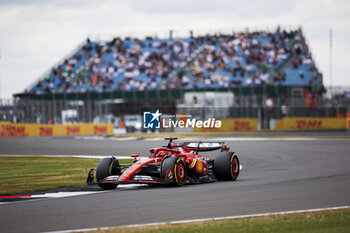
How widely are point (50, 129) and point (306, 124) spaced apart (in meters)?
18.6

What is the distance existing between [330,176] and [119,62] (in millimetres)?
46197

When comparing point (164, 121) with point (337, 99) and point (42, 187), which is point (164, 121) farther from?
point (337, 99)

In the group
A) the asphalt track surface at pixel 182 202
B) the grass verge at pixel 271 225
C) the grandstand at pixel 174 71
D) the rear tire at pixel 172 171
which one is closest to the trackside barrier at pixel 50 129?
the grandstand at pixel 174 71

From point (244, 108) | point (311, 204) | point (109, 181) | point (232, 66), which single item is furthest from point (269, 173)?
point (232, 66)

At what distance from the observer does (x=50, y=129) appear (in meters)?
47.5

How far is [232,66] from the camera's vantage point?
55.7 meters

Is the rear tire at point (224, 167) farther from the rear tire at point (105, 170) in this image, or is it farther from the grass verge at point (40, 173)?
the grass verge at point (40, 173)

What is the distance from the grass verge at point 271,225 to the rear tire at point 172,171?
412cm

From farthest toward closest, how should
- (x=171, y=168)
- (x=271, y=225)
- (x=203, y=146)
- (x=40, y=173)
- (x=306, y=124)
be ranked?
(x=306, y=124), (x=40, y=173), (x=203, y=146), (x=171, y=168), (x=271, y=225)

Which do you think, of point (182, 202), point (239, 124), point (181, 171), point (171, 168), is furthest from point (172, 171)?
point (239, 124)

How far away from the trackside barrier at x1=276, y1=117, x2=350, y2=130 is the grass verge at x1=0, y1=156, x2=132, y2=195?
2162cm

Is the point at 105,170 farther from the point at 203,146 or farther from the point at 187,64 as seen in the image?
the point at 187,64

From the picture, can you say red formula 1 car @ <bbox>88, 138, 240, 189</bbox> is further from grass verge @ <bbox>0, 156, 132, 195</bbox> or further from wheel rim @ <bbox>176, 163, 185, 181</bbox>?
grass verge @ <bbox>0, 156, 132, 195</bbox>

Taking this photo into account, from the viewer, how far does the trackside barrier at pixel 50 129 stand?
4319cm
